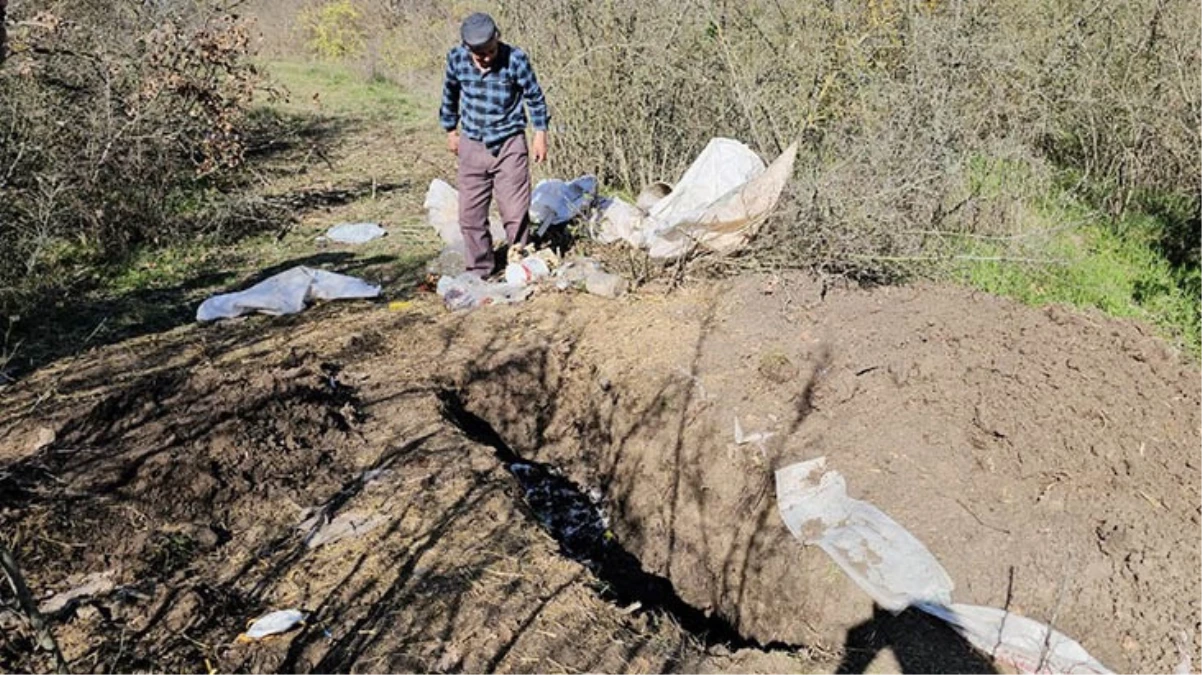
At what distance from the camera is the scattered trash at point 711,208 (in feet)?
17.0

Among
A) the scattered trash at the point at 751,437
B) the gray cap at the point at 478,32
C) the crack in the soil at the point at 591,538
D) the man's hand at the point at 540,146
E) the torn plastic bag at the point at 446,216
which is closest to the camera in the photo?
the crack in the soil at the point at 591,538

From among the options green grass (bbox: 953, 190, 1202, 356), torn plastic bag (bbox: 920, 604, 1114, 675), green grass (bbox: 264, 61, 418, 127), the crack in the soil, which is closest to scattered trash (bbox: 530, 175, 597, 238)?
the crack in the soil

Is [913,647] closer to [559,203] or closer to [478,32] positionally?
[478,32]

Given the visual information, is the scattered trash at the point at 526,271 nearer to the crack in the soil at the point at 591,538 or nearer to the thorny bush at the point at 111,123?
the crack in the soil at the point at 591,538

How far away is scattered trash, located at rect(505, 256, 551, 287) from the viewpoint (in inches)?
216

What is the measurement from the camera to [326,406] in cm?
405

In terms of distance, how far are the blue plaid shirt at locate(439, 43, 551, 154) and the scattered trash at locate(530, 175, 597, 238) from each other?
843 millimetres

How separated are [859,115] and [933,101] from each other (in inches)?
20.3

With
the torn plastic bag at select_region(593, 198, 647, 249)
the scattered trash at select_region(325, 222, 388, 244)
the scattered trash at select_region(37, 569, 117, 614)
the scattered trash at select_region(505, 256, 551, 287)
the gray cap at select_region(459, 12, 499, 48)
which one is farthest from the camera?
the scattered trash at select_region(325, 222, 388, 244)

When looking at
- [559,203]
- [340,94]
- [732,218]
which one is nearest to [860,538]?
[732,218]

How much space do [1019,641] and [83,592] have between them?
3275 mm

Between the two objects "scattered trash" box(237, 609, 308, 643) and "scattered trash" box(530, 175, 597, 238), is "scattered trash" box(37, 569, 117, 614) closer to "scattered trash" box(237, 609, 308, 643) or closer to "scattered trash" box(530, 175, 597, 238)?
"scattered trash" box(237, 609, 308, 643)

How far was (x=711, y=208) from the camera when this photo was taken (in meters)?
5.27

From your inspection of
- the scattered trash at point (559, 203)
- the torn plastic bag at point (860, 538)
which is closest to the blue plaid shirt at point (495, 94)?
the scattered trash at point (559, 203)
